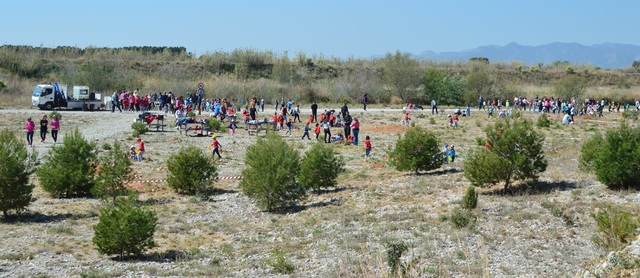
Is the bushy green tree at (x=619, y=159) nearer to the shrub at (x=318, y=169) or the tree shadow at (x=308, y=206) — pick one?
the tree shadow at (x=308, y=206)

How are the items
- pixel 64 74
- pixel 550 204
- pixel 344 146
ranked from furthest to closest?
1. pixel 64 74
2. pixel 344 146
3. pixel 550 204

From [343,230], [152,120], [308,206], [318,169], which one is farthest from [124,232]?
[152,120]

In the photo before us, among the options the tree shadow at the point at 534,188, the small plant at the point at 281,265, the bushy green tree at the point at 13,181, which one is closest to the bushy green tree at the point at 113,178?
the bushy green tree at the point at 13,181

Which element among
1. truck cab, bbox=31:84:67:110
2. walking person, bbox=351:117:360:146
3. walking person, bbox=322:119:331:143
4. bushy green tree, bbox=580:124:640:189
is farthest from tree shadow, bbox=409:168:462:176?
truck cab, bbox=31:84:67:110

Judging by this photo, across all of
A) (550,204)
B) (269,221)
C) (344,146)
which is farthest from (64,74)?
(550,204)

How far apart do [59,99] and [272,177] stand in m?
35.1

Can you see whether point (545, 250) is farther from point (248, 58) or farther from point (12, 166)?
point (248, 58)

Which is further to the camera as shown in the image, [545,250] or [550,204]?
[550,204]

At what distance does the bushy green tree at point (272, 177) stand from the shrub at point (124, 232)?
5.11 m

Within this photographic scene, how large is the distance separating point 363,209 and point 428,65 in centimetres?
7561

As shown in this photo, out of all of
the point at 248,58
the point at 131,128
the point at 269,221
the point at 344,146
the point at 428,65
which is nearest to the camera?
the point at 269,221

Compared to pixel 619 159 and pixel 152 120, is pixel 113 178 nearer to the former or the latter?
pixel 619 159

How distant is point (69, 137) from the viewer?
71.4 ft

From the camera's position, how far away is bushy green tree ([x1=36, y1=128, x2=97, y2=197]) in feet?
69.3
